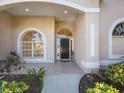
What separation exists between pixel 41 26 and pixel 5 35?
3.04m

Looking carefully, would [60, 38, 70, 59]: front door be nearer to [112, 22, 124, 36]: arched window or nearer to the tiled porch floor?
the tiled porch floor

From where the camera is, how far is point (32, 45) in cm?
1731

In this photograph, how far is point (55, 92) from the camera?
8.46m

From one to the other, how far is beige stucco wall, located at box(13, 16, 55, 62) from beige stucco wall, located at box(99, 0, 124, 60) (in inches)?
198

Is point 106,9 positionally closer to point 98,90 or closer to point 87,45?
point 87,45

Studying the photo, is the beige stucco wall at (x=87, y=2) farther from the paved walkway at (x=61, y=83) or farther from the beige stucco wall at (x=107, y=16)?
the paved walkway at (x=61, y=83)

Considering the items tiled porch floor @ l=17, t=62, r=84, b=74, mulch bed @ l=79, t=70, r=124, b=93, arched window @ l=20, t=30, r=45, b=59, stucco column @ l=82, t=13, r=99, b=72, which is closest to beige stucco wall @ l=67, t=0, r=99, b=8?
stucco column @ l=82, t=13, r=99, b=72

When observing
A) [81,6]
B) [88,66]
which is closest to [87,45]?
[88,66]

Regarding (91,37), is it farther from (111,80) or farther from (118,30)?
(111,80)

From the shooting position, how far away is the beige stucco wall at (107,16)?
500 inches

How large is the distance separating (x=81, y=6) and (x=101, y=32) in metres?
2.78

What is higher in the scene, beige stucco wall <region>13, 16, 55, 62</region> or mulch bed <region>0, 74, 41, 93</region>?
beige stucco wall <region>13, 16, 55, 62</region>

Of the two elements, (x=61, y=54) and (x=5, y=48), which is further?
(x=61, y=54)

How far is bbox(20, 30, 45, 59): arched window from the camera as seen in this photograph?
17.0 metres
